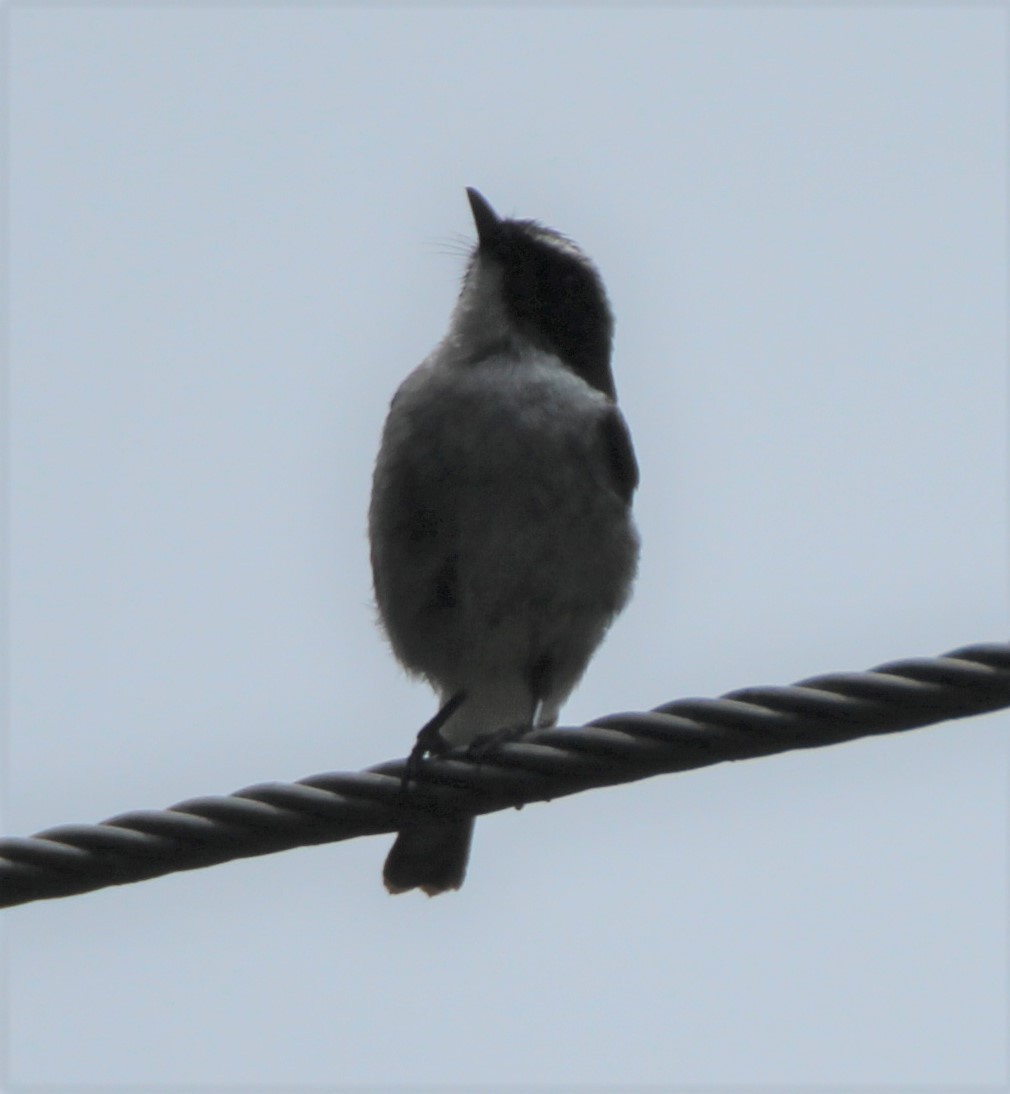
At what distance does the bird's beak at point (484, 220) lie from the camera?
339 inches

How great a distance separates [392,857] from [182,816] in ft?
9.15

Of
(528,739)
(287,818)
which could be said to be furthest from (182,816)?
(528,739)

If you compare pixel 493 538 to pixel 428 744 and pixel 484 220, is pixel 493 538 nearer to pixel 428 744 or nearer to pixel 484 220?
pixel 428 744

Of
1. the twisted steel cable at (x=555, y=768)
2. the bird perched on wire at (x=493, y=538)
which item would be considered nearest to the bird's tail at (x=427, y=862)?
the bird perched on wire at (x=493, y=538)

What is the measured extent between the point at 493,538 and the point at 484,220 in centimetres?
245

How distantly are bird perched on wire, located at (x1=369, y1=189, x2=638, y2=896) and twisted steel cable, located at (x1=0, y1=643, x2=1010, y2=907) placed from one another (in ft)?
6.00

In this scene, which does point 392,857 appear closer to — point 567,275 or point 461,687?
point 461,687

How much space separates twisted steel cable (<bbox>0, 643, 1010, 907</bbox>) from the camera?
13.0 feet

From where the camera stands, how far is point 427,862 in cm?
676

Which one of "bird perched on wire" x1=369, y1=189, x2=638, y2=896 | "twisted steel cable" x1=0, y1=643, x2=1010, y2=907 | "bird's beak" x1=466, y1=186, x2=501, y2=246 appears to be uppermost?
"bird's beak" x1=466, y1=186, x2=501, y2=246

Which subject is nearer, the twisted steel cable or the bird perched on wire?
the twisted steel cable

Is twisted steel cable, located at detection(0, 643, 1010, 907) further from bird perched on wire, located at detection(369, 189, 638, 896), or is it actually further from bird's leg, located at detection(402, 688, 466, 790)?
bird perched on wire, located at detection(369, 189, 638, 896)

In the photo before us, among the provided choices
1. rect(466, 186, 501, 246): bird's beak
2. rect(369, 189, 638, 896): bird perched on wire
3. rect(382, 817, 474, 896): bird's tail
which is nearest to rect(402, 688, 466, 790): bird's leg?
rect(369, 189, 638, 896): bird perched on wire

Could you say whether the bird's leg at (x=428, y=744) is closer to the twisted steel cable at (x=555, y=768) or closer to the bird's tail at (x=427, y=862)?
the twisted steel cable at (x=555, y=768)
